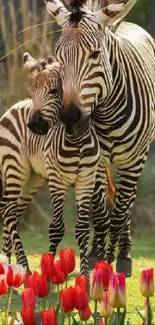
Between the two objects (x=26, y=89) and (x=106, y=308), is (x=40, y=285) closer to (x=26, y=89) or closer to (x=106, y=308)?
(x=106, y=308)

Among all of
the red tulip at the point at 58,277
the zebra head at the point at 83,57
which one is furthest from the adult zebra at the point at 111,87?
the red tulip at the point at 58,277

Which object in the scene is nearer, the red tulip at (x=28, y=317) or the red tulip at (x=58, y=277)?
the red tulip at (x=28, y=317)

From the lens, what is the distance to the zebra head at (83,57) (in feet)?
25.6

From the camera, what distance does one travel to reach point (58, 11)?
8484 mm

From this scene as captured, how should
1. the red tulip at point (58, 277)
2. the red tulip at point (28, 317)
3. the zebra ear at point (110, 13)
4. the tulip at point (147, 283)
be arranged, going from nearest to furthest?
1. the red tulip at point (28, 317)
2. the tulip at point (147, 283)
3. the red tulip at point (58, 277)
4. the zebra ear at point (110, 13)

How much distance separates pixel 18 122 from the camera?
31.3ft

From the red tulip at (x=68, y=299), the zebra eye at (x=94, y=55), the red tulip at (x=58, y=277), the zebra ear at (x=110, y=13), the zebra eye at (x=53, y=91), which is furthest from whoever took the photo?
the zebra eye at (x=53, y=91)

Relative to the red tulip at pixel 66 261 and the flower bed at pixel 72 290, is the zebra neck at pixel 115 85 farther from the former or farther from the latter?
the flower bed at pixel 72 290

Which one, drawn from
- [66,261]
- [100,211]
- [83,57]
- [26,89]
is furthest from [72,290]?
[26,89]

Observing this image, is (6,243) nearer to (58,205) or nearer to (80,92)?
(58,205)

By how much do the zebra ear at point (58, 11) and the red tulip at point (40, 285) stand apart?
4.11 m

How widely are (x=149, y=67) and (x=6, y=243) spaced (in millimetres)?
2107

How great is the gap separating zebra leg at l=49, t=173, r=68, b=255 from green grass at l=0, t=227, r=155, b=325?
481 millimetres

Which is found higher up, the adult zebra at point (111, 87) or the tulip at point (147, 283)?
the adult zebra at point (111, 87)
